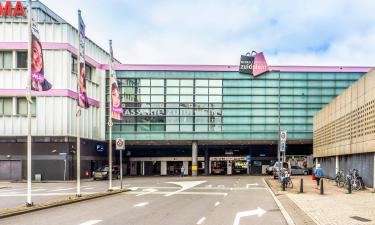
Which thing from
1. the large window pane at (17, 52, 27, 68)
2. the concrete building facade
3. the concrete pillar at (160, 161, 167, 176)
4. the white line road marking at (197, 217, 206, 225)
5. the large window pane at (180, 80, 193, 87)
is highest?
the large window pane at (17, 52, 27, 68)

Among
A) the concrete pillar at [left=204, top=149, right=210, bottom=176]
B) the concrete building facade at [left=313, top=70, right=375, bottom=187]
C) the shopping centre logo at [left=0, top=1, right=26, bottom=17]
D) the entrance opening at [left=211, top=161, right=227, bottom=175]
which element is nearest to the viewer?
the concrete building facade at [left=313, top=70, right=375, bottom=187]

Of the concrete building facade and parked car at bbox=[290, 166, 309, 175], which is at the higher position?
the concrete building facade

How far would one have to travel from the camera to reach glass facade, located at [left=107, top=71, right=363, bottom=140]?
73.1 meters

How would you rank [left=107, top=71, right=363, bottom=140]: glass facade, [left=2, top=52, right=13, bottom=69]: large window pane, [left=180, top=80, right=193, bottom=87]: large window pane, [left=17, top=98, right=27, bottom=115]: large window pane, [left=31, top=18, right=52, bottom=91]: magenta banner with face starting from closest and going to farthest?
[left=31, top=18, right=52, bottom=91]: magenta banner with face
[left=2, top=52, right=13, bottom=69]: large window pane
[left=17, top=98, right=27, bottom=115]: large window pane
[left=107, top=71, right=363, bottom=140]: glass facade
[left=180, top=80, right=193, bottom=87]: large window pane

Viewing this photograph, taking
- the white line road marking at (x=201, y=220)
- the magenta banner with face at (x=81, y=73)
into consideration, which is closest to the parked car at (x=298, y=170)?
the magenta banner with face at (x=81, y=73)

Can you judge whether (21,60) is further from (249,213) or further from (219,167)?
(249,213)

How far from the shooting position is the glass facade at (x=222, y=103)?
73062 mm

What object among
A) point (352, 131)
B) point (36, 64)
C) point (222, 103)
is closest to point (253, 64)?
point (222, 103)

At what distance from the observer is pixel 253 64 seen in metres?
74.2

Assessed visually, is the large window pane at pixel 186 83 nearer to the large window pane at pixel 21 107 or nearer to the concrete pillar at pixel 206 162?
the concrete pillar at pixel 206 162

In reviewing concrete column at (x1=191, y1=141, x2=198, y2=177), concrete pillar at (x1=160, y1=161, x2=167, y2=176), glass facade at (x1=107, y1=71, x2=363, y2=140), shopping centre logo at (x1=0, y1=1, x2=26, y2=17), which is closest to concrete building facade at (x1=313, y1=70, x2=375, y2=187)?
glass facade at (x1=107, y1=71, x2=363, y2=140)

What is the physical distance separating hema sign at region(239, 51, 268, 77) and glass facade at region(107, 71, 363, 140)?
813mm

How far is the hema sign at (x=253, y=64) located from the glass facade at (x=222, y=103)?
81 cm

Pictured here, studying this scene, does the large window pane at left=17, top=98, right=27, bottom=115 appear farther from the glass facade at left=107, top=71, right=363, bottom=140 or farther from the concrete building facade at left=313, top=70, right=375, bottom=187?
the concrete building facade at left=313, top=70, right=375, bottom=187
